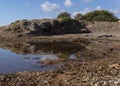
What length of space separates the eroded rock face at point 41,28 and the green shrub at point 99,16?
8536 millimetres

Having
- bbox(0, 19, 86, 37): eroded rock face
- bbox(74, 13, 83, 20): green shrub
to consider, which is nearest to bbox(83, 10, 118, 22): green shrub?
bbox(74, 13, 83, 20): green shrub

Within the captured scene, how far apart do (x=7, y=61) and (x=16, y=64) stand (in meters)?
A: 1.40

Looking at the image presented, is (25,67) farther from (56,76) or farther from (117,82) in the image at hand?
(117,82)

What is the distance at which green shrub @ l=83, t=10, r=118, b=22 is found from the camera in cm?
5803

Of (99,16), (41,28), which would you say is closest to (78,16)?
(99,16)

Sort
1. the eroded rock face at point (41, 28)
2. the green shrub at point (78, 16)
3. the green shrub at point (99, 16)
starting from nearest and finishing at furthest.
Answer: the eroded rock face at point (41, 28) → the green shrub at point (99, 16) → the green shrub at point (78, 16)

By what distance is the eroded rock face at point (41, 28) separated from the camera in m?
46.6

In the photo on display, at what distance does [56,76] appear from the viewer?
13.3 m

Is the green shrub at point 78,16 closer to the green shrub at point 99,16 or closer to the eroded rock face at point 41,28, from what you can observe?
the green shrub at point 99,16

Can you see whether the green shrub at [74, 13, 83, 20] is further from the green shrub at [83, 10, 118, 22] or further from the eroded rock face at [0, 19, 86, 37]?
the eroded rock face at [0, 19, 86, 37]

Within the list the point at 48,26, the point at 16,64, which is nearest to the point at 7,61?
the point at 16,64

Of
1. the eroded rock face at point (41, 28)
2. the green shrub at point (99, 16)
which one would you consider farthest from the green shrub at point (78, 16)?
the eroded rock face at point (41, 28)

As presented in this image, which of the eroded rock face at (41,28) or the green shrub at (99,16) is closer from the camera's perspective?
the eroded rock face at (41,28)

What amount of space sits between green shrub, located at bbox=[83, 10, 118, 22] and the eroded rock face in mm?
8536
